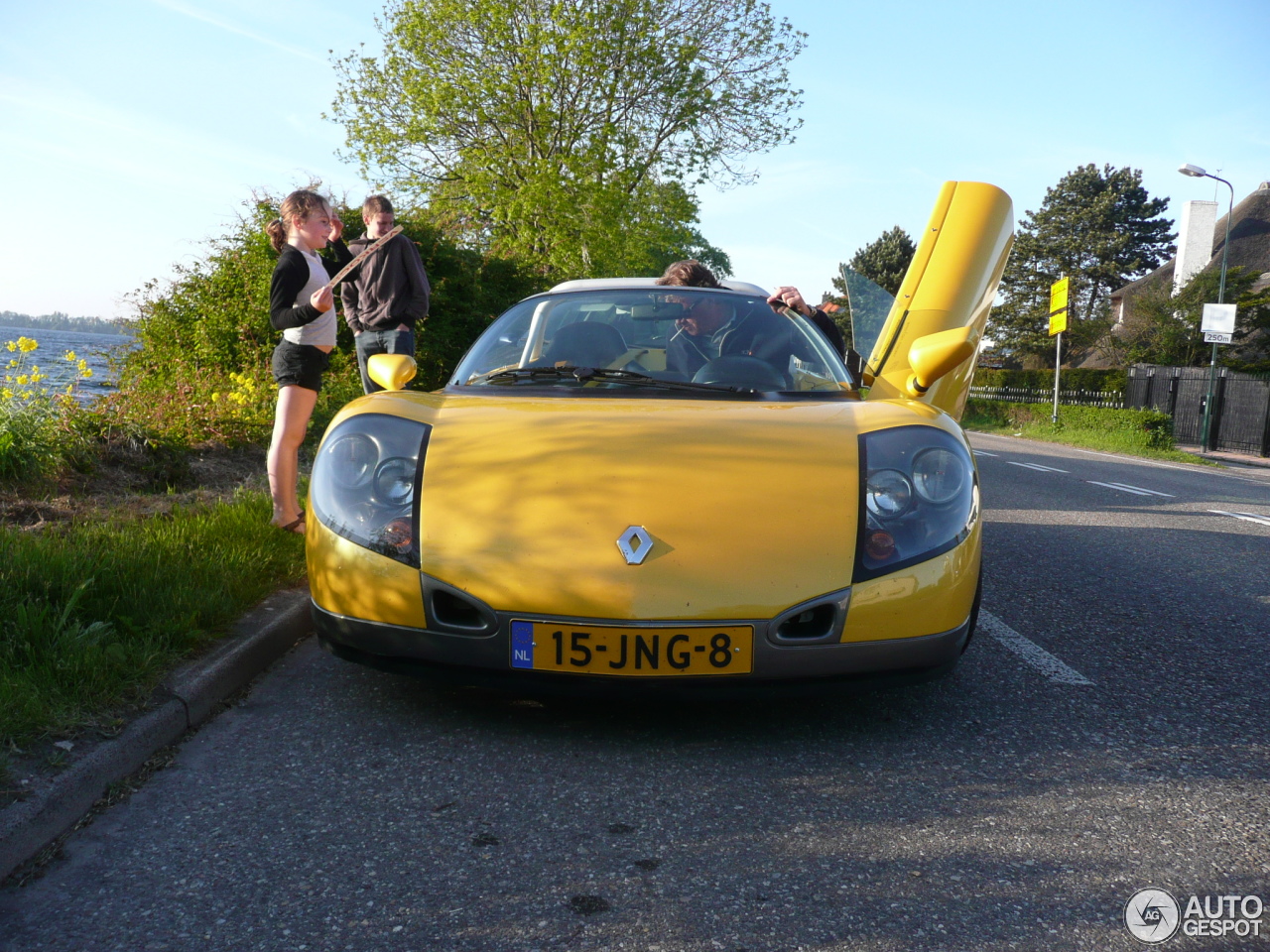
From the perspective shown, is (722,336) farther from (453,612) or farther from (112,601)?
(112,601)

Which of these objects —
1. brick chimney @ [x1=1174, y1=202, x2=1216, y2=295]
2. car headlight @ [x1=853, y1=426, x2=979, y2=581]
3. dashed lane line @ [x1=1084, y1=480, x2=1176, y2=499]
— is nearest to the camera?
car headlight @ [x1=853, y1=426, x2=979, y2=581]

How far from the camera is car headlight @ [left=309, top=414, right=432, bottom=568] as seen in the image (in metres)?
2.78

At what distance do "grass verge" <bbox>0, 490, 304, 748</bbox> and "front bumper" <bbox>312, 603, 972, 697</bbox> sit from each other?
0.67 meters

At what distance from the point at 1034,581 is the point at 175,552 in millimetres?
4114

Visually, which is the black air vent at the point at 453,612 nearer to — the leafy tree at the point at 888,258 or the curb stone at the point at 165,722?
the curb stone at the point at 165,722

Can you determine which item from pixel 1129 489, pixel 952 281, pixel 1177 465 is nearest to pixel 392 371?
pixel 952 281

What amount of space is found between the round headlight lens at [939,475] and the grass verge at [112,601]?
2.28 meters

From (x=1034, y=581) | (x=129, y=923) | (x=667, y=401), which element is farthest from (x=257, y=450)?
(x=129, y=923)

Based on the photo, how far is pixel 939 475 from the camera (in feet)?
9.72

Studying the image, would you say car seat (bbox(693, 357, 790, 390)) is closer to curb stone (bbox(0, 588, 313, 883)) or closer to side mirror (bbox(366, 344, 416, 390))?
side mirror (bbox(366, 344, 416, 390))

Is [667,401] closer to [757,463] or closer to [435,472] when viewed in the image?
[757,463]

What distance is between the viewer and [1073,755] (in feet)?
8.96

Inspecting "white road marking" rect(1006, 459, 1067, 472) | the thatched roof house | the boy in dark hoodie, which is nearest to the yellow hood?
the boy in dark hoodie

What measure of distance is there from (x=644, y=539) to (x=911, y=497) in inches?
32.4
